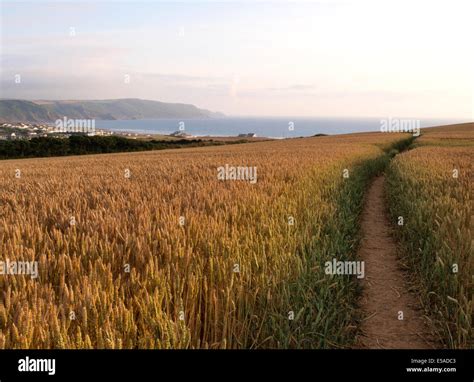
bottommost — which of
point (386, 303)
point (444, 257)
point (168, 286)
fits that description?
point (386, 303)

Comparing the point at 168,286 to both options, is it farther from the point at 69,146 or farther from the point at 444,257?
the point at 69,146

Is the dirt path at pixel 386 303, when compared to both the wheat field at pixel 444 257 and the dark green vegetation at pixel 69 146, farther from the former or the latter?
the dark green vegetation at pixel 69 146

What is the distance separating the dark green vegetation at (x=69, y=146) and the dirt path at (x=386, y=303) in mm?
50106

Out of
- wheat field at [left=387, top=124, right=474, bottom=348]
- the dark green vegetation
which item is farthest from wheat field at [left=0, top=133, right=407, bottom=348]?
the dark green vegetation

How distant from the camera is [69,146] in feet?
175

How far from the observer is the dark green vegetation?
48.9 metres

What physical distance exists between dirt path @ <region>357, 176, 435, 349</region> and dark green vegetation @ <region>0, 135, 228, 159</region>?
164 ft

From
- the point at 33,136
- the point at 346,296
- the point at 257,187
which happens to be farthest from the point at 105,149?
the point at 346,296

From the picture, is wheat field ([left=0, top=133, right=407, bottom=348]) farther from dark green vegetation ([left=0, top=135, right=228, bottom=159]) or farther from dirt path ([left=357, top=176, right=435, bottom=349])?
dark green vegetation ([left=0, top=135, right=228, bottom=159])

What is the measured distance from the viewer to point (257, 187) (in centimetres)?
776

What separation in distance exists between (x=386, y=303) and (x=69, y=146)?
55.0 metres

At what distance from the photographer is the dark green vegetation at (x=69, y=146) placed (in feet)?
160

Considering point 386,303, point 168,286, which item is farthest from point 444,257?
point 168,286
